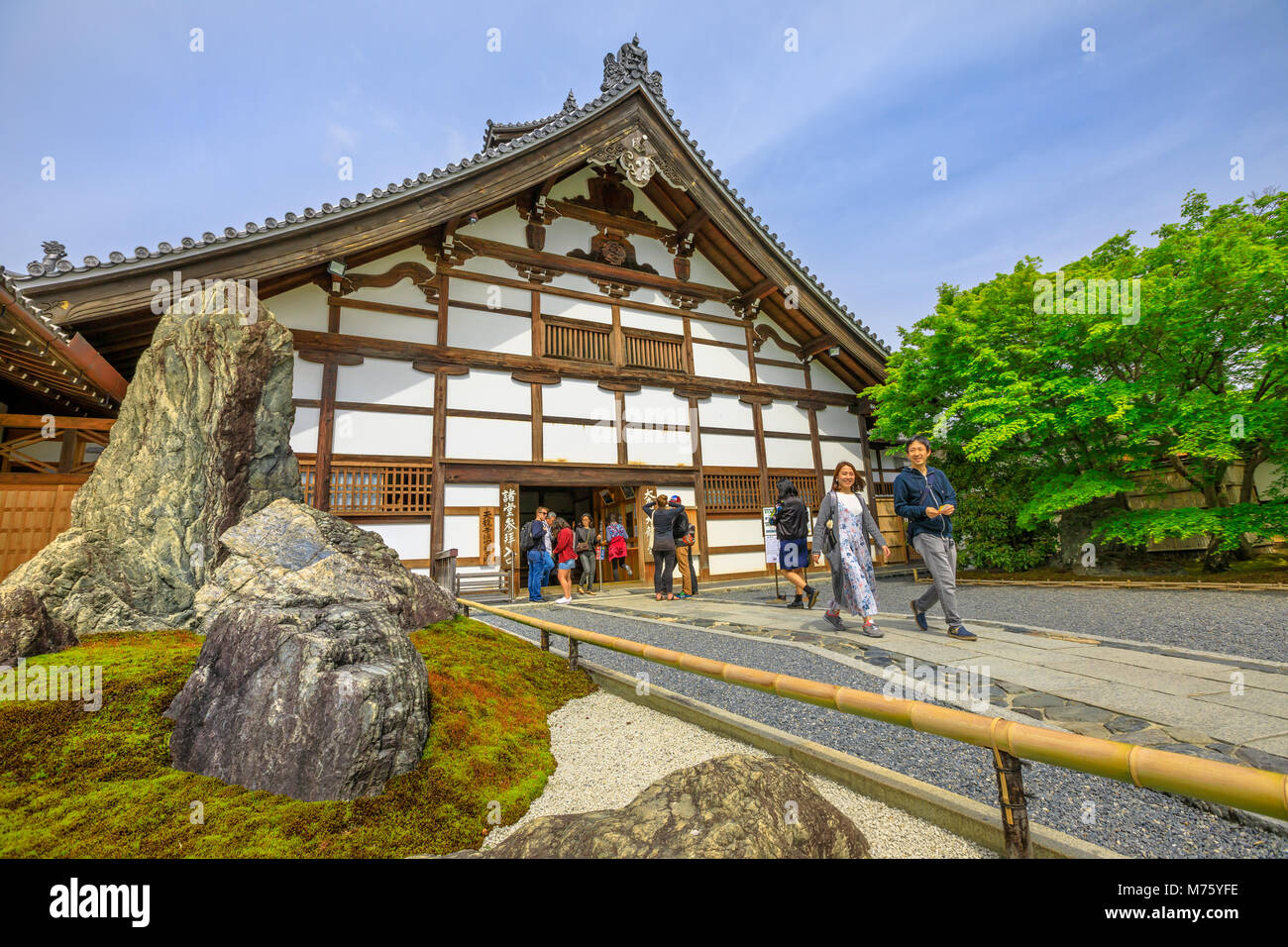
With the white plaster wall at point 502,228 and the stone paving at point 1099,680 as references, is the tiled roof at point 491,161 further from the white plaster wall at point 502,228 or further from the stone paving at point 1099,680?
the stone paving at point 1099,680

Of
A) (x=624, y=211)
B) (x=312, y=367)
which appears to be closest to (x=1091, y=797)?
(x=312, y=367)

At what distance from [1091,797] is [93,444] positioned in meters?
11.7

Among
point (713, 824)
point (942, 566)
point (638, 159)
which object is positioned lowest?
point (713, 824)

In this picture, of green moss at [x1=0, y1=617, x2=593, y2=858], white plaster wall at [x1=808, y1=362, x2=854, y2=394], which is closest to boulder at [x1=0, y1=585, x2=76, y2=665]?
green moss at [x1=0, y1=617, x2=593, y2=858]

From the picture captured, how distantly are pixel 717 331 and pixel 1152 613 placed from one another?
951 centimetres

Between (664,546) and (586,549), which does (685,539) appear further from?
(586,549)

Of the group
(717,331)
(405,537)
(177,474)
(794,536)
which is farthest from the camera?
(717,331)

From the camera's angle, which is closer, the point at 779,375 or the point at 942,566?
the point at 942,566

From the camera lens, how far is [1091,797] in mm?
2092

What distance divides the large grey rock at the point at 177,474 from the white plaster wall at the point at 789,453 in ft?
32.9

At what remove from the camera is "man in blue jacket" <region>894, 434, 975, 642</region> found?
473 cm

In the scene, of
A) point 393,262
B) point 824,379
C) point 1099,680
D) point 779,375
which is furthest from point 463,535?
point 824,379

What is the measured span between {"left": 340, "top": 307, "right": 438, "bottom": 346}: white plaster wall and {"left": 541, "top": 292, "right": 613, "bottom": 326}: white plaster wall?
2317mm

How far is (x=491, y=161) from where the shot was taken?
A: 30.7 ft
